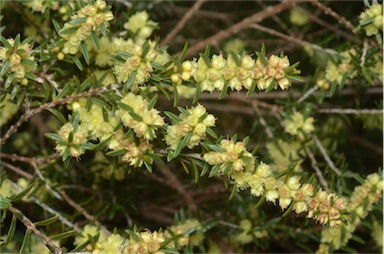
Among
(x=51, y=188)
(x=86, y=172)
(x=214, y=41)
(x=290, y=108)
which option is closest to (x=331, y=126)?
(x=290, y=108)

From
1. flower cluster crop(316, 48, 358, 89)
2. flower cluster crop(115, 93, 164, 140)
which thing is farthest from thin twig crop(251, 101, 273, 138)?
flower cluster crop(115, 93, 164, 140)

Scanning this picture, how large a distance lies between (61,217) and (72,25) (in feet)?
1.61

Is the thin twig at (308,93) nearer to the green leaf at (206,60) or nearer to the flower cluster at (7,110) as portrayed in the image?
the green leaf at (206,60)

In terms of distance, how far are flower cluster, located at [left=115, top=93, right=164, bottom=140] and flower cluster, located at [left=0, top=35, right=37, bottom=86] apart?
0.21m

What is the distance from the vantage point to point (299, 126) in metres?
1.69

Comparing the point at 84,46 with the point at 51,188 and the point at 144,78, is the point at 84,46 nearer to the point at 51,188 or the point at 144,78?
the point at 144,78

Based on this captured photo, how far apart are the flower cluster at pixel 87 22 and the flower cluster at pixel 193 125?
0.25m

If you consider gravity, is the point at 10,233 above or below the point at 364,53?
below

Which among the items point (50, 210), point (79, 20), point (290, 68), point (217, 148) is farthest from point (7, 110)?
point (290, 68)

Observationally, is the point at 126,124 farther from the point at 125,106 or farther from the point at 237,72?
the point at 237,72

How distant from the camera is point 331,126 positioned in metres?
2.08

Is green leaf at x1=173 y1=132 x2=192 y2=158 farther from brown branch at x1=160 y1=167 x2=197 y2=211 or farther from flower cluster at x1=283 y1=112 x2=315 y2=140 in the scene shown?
brown branch at x1=160 y1=167 x2=197 y2=211

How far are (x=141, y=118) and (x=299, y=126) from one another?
0.67m

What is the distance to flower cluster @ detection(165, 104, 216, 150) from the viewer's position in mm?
1140
